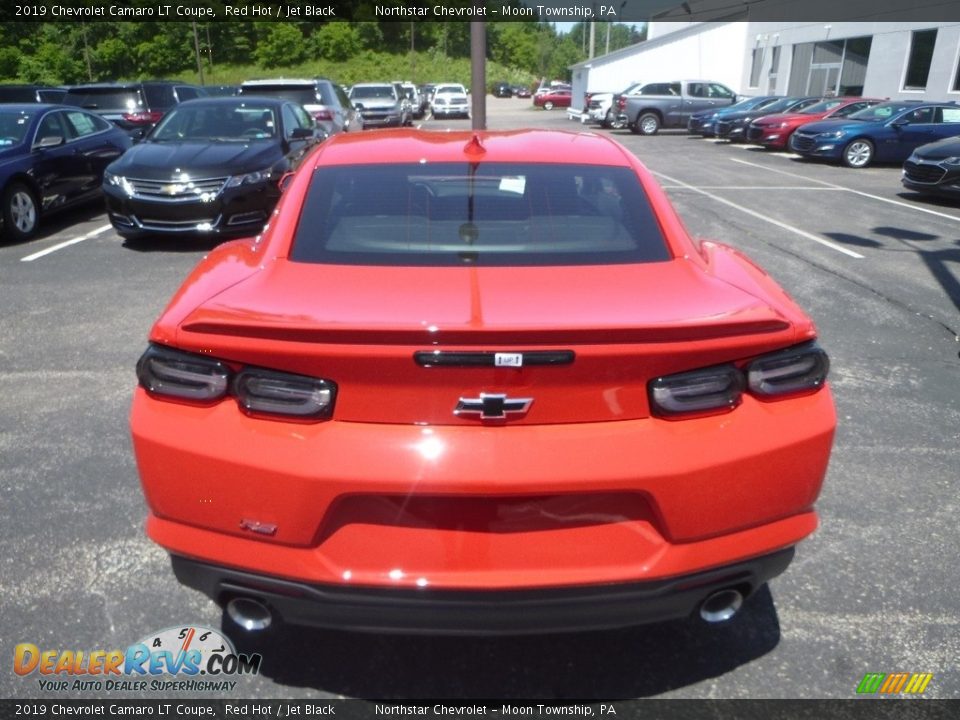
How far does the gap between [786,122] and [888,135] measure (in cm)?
349

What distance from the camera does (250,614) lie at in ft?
7.18

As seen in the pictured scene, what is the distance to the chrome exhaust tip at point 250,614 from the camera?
217cm

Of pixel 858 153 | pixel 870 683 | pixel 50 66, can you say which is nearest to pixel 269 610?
pixel 870 683

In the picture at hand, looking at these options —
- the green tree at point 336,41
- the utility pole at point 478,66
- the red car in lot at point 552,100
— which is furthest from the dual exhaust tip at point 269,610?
the green tree at point 336,41

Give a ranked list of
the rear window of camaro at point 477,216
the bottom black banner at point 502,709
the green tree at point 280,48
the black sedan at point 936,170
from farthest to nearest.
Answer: the green tree at point 280,48
the black sedan at point 936,170
the rear window of camaro at point 477,216
the bottom black banner at point 502,709

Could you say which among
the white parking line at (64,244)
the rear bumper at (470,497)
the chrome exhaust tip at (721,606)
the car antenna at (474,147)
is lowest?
the white parking line at (64,244)

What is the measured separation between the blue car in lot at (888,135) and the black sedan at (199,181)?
13037 millimetres

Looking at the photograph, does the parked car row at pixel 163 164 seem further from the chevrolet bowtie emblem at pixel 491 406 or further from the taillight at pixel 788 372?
the taillight at pixel 788 372

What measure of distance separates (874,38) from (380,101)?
17.4m

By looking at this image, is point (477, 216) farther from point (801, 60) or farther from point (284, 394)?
point (801, 60)

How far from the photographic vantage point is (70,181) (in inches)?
383

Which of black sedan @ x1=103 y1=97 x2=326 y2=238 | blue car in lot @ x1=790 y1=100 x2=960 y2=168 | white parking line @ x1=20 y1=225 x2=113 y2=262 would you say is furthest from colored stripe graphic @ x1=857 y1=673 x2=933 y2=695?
blue car in lot @ x1=790 y1=100 x2=960 y2=168

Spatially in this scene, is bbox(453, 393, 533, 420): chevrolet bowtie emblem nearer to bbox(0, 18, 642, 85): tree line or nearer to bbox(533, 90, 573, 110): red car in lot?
bbox(533, 90, 573, 110): red car in lot

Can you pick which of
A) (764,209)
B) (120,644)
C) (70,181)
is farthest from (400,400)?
(764,209)
